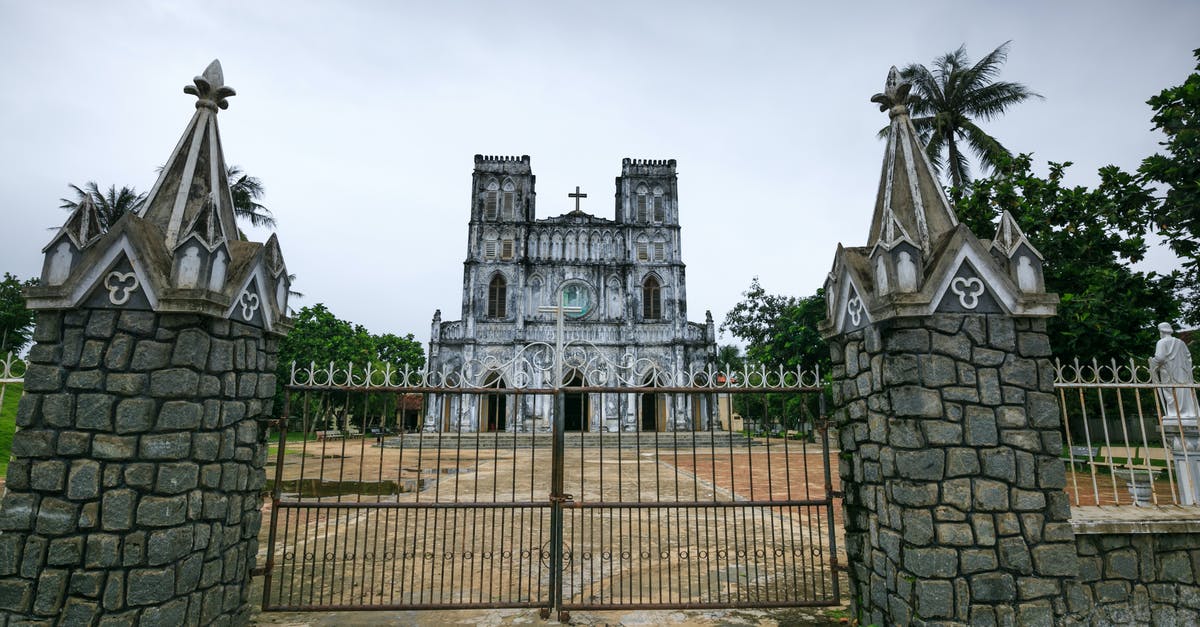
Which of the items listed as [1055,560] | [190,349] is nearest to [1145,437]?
[1055,560]

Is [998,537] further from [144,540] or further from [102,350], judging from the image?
[102,350]

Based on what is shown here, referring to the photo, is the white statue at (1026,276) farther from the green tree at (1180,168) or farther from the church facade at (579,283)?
the church facade at (579,283)

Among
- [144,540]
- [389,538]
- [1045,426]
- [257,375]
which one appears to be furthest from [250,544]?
[1045,426]

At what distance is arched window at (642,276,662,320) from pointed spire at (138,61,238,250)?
27039 mm

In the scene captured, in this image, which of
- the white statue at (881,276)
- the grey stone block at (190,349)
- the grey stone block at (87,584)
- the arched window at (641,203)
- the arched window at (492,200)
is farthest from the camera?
the arched window at (641,203)

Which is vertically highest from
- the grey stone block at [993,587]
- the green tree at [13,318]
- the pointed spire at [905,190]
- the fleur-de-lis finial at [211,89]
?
the green tree at [13,318]

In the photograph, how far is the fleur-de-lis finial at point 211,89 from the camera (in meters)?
4.27

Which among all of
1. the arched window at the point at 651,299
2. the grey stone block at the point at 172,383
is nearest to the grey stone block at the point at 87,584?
the grey stone block at the point at 172,383

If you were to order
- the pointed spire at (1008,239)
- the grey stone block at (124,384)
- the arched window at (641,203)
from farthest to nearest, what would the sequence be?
the arched window at (641,203), the pointed spire at (1008,239), the grey stone block at (124,384)

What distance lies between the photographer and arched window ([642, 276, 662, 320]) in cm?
3098

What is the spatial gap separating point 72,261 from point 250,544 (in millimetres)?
2250

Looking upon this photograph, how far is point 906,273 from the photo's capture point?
370 centimetres

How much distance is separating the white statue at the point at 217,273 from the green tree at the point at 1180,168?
11521 mm

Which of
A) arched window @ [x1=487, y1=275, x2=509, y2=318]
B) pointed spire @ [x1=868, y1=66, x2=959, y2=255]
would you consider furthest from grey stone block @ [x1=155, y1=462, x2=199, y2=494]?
arched window @ [x1=487, y1=275, x2=509, y2=318]
